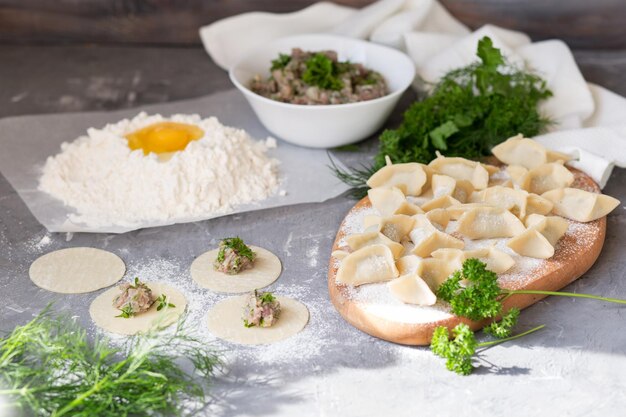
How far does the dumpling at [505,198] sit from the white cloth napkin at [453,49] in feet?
1.49

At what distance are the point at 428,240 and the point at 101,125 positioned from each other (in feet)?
5.10

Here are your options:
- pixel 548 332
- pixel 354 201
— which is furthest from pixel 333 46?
pixel 548 332

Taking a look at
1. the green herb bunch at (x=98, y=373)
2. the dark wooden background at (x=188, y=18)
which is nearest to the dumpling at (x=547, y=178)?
the green herb bunch at (x=98, y=373)

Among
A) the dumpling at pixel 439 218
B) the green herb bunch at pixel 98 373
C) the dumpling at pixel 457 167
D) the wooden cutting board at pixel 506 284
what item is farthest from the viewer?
the dumpling at pixel 457 167

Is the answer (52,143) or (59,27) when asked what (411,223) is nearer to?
(52,143)

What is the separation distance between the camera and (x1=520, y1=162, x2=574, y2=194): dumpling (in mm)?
2750

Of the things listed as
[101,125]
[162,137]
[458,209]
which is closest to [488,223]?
[458,209]

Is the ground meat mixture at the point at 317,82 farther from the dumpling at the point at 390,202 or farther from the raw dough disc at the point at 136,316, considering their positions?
the raw dough disc at the point at 136,316

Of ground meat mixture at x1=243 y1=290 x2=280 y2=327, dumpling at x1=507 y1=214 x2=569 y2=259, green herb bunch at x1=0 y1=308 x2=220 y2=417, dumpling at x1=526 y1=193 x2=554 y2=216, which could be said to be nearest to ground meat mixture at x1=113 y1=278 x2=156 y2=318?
green herb bunch at x1=0 y1=308 x2=220 y2=417

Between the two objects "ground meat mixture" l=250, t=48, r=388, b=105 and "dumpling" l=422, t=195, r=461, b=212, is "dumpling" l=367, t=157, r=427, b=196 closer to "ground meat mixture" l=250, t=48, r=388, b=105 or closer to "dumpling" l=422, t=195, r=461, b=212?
"dumpling" l=422, t=195, r=461, b=212

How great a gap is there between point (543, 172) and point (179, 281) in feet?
3.89

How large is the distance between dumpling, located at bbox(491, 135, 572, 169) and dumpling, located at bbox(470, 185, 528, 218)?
28cm

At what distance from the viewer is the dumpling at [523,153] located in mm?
2879

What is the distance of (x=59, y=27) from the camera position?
4164 millimetres
